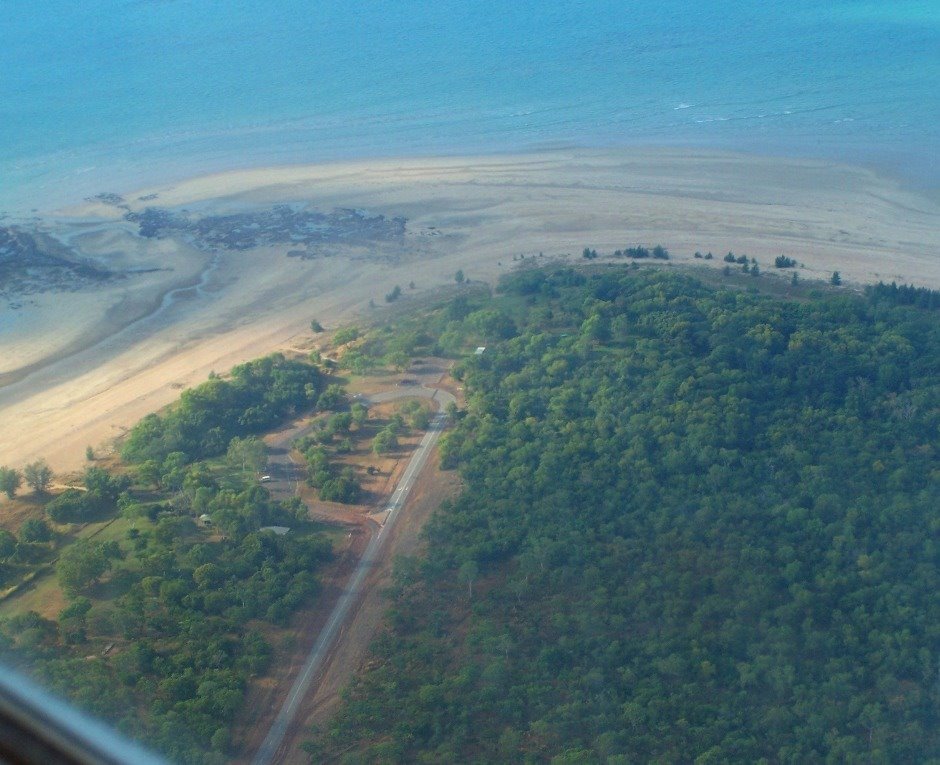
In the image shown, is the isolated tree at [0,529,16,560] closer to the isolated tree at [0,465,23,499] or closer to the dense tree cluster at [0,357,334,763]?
the dense tree cluster at [0,357,334,763]

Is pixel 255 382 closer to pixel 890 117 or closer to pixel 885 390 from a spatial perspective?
pixel 885 390

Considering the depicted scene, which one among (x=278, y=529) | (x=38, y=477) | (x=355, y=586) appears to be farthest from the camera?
(x=38, y=477)

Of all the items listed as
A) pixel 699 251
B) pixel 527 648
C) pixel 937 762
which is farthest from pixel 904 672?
pixel 699 251

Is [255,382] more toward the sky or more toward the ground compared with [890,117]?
more toward the ground

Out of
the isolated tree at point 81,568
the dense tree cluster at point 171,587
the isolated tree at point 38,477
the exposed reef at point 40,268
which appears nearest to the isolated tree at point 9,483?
the isolated tree at point 38,477

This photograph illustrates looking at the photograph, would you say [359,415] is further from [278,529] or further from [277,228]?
[277,228]

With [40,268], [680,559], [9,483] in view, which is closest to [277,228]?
[40,268]
